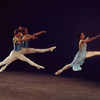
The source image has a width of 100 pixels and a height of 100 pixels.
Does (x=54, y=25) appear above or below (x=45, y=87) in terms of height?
above

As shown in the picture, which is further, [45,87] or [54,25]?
[54,25]

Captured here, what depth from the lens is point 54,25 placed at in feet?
43.8

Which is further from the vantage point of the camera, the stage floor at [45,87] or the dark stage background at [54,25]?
the dark stage background at [54,25]

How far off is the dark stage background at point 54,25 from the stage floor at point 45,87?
1.79 meters

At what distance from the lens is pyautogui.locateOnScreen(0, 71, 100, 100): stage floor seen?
26.4ft

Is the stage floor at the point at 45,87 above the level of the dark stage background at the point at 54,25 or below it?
below

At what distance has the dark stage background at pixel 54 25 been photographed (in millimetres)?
12633

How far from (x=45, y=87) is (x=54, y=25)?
474 centimetres

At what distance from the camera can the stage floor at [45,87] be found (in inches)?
316

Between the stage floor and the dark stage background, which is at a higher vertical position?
the dark stage background

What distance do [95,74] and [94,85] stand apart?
89.6 inches

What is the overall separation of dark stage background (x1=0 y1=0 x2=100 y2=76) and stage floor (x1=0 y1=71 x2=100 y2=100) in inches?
70.7

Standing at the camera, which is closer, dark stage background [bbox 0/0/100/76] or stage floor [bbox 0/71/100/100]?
stage floor [bbox 0/71/100/100]

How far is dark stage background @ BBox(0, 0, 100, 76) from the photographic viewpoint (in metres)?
12.6
